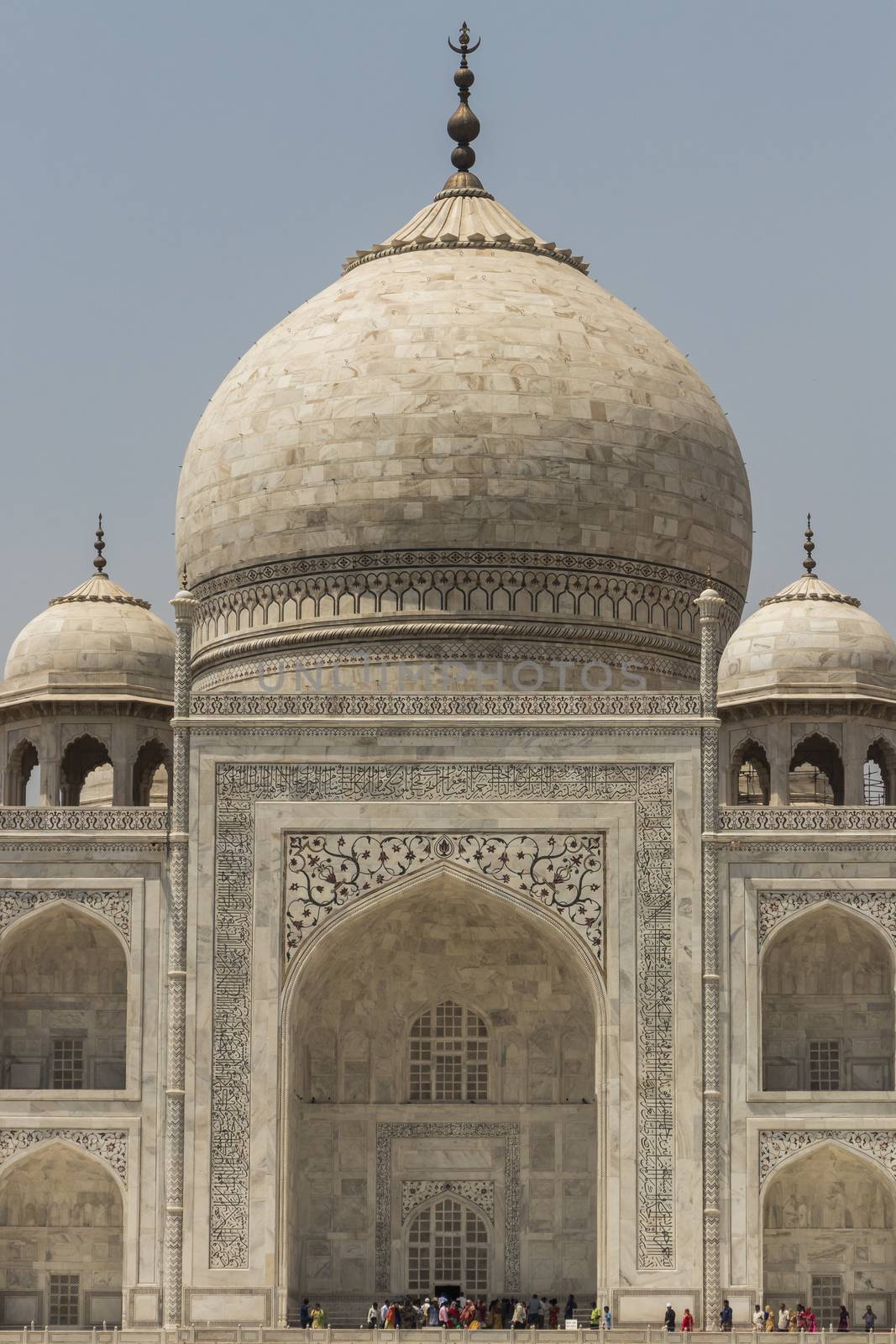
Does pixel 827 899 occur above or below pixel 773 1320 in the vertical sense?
above

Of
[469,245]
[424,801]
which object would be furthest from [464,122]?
[424,801]

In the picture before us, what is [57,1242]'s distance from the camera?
26328mm

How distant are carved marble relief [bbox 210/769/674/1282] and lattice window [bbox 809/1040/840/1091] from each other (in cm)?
175

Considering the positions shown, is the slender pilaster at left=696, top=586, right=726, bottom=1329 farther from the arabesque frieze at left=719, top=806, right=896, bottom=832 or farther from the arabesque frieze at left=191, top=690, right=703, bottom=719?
the arabesque frieze at left=191, top=690, right=703, bottom=719

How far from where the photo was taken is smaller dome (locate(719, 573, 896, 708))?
28938 millimetres

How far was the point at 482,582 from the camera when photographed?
93.6ft

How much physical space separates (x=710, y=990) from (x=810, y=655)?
4.53 m

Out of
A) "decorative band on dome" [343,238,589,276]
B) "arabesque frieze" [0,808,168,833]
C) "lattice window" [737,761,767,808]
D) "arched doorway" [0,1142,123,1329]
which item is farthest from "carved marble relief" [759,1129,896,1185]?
"decorative band on dome" [343,238,589,276]

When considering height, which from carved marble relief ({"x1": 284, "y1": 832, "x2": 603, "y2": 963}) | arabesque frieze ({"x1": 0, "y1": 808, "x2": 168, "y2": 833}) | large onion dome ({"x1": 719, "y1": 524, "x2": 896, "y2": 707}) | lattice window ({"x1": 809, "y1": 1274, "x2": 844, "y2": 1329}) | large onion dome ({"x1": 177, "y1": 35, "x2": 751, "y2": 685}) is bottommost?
lattice window ({"x1": 809, "y1": 1274, "x2": 844, "y2": 1329})

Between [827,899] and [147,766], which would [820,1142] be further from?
[147,766]

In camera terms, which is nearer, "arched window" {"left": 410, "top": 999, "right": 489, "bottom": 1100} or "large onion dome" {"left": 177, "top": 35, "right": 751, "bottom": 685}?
"arched window" {"left": 410, "top": 999, "right": 489, "bottom": 1100}

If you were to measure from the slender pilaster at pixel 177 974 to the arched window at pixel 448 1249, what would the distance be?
2.34 metres

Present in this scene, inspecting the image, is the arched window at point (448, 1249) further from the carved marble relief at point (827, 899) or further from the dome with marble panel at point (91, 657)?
the dome with marble panel at point (91, 657)

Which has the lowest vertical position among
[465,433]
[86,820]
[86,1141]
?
[86,1141]
